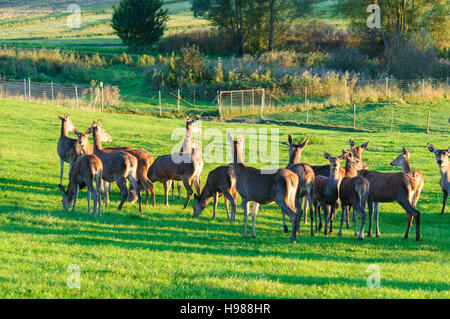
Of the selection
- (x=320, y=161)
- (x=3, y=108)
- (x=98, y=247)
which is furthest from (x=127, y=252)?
(x=3, y=108)

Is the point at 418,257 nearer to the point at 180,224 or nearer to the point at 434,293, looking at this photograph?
the point at 434,293

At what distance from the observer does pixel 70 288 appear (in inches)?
344

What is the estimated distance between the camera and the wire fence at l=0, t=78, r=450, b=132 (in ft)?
124

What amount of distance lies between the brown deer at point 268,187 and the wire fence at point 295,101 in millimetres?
22871

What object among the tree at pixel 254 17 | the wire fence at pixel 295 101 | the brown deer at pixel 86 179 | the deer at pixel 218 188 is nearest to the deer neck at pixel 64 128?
the brown deer at pixel 86 179

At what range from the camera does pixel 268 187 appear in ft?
43.8

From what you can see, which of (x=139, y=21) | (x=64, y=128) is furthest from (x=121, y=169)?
(x=139, y=21)

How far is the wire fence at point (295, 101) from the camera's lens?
124 feet

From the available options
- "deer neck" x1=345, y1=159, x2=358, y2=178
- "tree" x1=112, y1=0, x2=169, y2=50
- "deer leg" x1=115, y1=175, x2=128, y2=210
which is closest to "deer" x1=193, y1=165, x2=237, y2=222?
"deer leg" x1=115, y1=175, x2=128, y2=210

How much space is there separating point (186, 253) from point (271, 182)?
281 cm

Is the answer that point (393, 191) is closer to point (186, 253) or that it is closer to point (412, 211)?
point (412, 211)

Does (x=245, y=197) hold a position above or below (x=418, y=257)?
above

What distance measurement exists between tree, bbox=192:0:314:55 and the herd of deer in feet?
171
